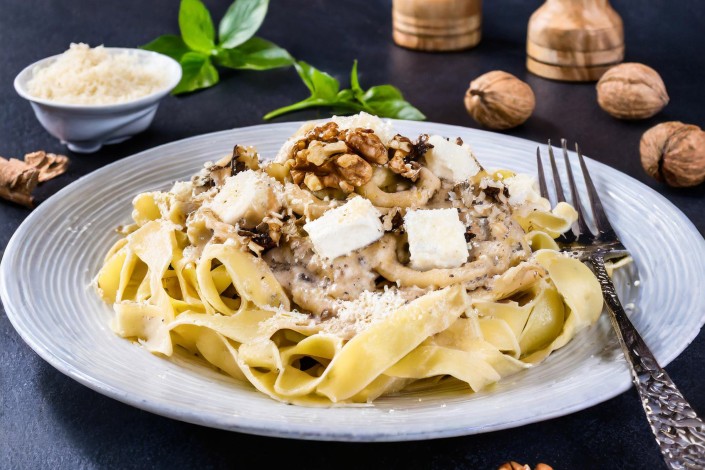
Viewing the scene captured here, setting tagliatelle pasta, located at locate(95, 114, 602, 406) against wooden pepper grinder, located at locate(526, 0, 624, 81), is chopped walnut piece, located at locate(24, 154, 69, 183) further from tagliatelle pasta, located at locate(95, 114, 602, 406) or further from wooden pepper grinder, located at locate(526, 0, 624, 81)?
wooden pepper grinder, located at locate(526, 0, 624, 81)

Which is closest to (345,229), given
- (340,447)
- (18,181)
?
(340,447)

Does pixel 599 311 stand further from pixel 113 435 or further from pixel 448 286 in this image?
pixel 113 435

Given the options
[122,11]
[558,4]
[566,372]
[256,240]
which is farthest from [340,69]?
[566,372]

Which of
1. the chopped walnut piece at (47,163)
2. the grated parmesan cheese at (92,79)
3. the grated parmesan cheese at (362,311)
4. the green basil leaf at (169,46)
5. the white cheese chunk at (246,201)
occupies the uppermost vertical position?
the white cheese chunk at (246,201)

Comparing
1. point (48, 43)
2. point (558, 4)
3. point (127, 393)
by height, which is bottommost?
point (48, 43)

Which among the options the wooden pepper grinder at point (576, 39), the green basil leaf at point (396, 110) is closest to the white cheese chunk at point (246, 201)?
the green basil leaf at point (396, 110)

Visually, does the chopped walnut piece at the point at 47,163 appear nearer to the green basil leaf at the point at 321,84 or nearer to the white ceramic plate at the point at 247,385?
the white ceramic plate at the point at 247,385
